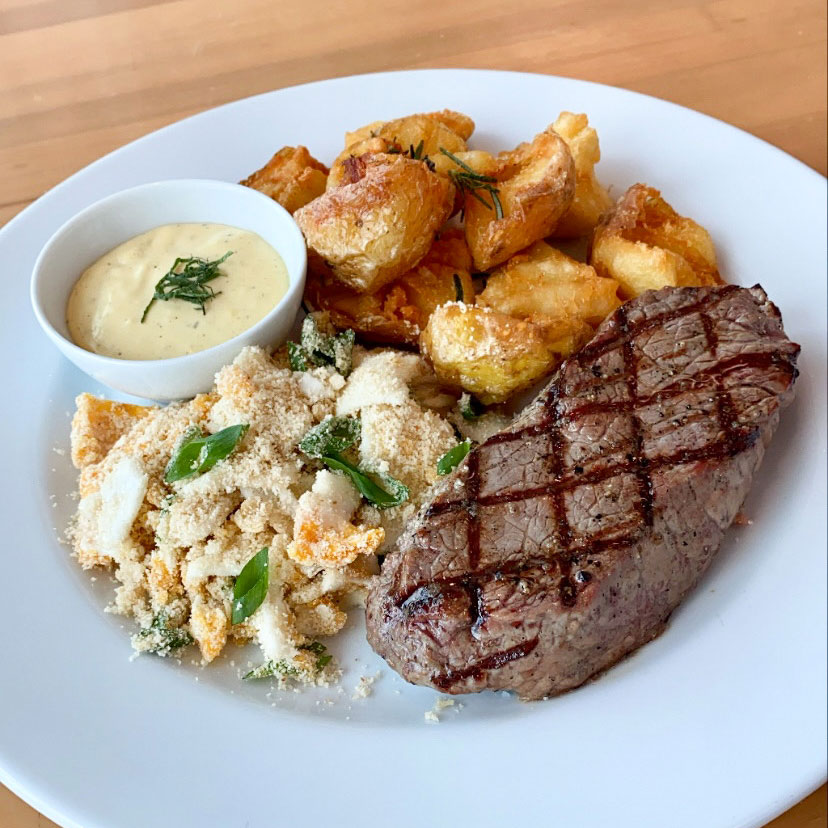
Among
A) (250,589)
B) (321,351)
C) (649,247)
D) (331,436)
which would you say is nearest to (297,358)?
(321,351)

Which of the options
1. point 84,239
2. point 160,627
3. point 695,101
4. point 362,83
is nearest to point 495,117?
point 362,83

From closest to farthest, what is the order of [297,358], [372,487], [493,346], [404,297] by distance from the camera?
[372,487] → [493,346] → [297,358] → [404,297]

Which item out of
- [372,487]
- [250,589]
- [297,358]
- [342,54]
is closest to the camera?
[250,589]

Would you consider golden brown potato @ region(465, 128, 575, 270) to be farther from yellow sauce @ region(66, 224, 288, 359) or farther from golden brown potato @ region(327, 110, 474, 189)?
yellow sauce @ region(66, 224, 288, 359)

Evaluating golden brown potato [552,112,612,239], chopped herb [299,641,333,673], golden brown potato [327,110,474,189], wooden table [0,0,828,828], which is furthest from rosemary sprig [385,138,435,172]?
chopped herb [299,641,333,673]

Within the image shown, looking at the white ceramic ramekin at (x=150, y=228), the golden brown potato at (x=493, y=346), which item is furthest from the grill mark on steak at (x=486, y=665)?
the white ceramic ramekin at (x=150, y=228)

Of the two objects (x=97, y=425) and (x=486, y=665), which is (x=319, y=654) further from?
(x=97, y=425)

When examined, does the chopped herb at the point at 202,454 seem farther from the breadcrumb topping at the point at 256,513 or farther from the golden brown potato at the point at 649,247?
the golden brown potato at the point at 649,247
